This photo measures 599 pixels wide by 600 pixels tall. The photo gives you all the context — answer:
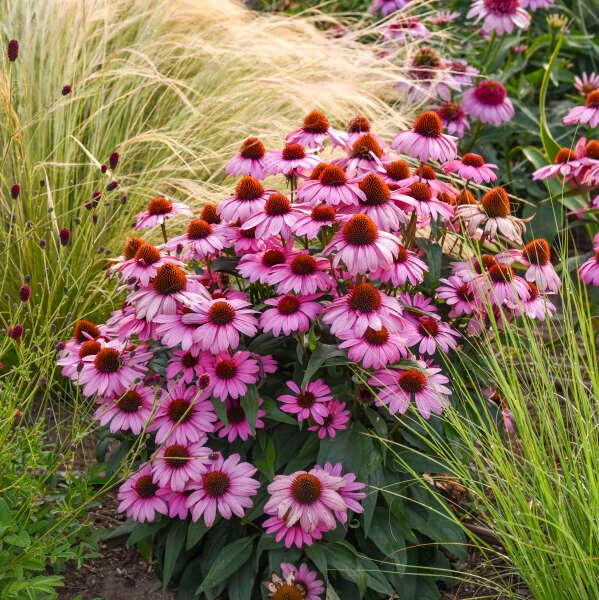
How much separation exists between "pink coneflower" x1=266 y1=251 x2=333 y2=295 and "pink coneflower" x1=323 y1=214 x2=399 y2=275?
89 mm

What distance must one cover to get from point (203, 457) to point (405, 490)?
454 mm

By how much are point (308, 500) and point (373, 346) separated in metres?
0.33

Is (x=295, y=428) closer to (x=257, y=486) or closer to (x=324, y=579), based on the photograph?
(x=257, y=486)

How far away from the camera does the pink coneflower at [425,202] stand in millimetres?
1809

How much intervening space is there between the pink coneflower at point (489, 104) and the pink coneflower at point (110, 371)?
181 cm

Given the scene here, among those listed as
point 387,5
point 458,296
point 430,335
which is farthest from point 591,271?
point 387,5

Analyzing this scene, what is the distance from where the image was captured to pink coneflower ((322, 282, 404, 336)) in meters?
1.62

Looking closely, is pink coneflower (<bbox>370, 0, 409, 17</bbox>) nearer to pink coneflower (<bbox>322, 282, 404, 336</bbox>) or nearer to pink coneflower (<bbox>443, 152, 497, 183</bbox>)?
pink coneflower (<bbox>443, 152, 497, 183</bbox>)

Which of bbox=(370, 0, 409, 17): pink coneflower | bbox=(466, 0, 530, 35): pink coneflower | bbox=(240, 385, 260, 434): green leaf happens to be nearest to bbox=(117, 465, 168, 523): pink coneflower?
bbox=(240, 385, 260, 434): green leaf

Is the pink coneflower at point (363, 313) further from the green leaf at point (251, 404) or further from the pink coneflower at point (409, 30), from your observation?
the pink coneflower at point (409, 30)

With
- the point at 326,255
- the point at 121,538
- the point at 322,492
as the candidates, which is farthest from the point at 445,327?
the point at 121,538

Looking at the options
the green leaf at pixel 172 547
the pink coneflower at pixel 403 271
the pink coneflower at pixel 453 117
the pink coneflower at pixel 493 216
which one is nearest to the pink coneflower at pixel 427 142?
the pink coneflower at pixel 493 216

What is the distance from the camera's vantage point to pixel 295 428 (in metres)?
1.89

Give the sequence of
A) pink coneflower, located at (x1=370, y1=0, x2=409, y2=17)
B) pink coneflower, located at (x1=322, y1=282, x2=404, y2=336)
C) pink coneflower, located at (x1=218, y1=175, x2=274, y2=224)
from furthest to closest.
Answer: pink coneflower, located at (x1=370, y1=0, x2=409, y2=17) < pink coneflower, located at (x1=218, y1=175, x2=274, y2=224) < pink coneflower, located at (x1=322, y1=282, x2=404, y2=336)
